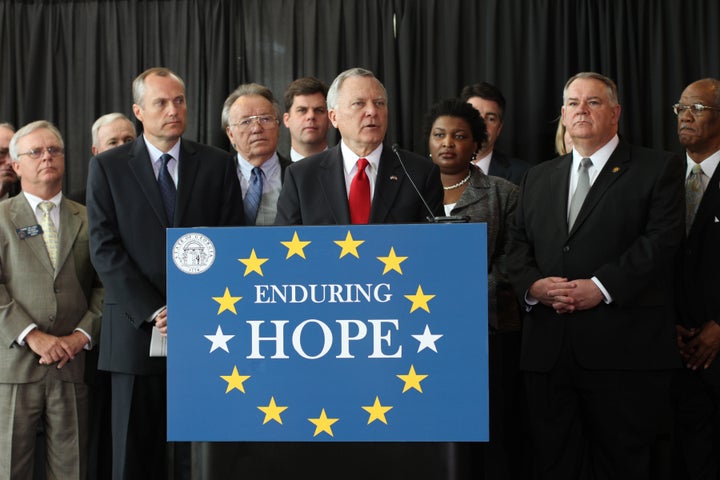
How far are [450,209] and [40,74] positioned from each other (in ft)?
10.3

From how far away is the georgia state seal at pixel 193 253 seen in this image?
222 centimetres

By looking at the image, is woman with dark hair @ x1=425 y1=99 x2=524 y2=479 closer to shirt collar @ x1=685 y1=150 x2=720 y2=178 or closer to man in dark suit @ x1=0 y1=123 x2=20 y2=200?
shirt collar @ x1=685 y1=150 x2=720 y2=178

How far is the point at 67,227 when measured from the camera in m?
3.96

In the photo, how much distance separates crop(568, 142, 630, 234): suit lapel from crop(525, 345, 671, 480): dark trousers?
1.76ft

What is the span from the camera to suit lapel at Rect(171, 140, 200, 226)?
131 inches

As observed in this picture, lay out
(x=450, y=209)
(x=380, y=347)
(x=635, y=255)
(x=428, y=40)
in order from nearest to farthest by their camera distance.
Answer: (x=380, y=347), (x=635, y=255), (x=450, y=209), (x=428, y=40)

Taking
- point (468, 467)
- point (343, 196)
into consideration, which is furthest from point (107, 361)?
point (468, 467)

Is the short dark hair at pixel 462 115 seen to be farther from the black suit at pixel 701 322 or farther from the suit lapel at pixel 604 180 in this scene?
the black suit at pixel 701 322

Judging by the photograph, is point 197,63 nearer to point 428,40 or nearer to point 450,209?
point 428,40

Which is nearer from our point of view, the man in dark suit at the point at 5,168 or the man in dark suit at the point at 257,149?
the man in dark suit at the point at 257,149

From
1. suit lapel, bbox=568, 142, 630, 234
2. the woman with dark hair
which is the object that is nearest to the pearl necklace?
the woman with dark hair

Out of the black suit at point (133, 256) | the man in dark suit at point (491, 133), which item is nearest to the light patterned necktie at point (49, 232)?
the black suit at point (133, 256)

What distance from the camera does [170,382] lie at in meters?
2.21

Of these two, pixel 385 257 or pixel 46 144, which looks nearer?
pixel 385 257
